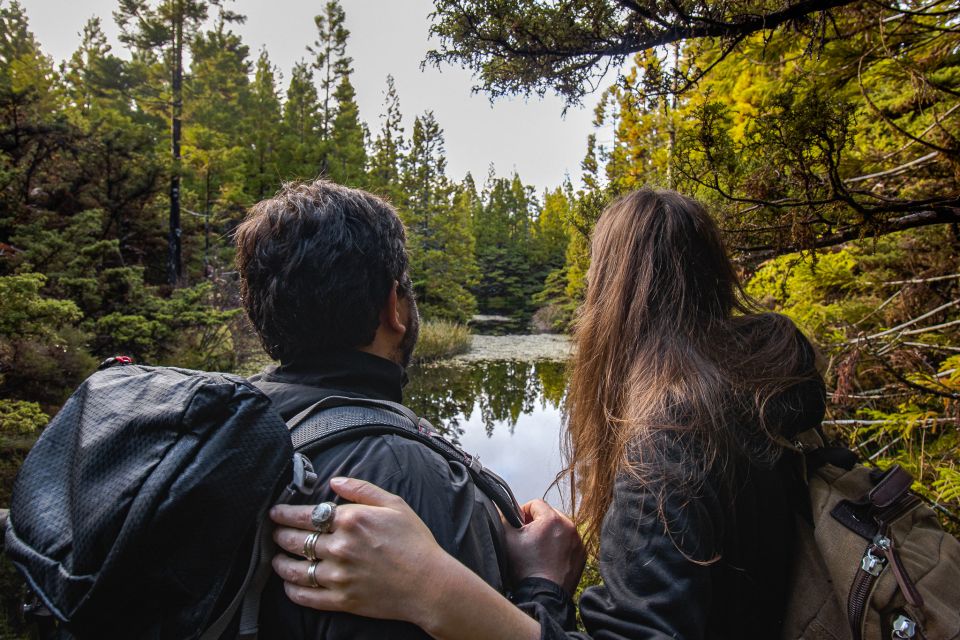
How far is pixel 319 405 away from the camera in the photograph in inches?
42.8

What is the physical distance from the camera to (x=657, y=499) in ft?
3.35

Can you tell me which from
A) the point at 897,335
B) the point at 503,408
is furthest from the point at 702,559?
the point at 503,408

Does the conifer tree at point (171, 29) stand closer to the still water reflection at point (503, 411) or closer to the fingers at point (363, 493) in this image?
the still water reflection at point (503, 411)

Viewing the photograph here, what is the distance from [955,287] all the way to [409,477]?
161 inches

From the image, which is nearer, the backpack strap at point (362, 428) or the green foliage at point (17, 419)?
the backpack strap at point (362, 428)

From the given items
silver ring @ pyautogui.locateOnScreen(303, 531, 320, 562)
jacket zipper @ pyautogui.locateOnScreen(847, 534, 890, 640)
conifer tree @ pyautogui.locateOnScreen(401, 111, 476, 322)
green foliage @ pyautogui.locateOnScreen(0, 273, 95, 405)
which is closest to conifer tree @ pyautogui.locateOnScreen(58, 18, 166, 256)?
green foliage @ pyautogui.locateOnScreen(0, 273, 95, 405)

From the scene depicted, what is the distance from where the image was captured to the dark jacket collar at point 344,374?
3.97 feet

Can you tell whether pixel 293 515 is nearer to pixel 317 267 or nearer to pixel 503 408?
pixel 317 267

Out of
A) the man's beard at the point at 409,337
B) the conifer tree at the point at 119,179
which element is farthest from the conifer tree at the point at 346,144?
the man's beard at the point at 409,337

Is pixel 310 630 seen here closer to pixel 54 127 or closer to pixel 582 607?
pixel 582 607

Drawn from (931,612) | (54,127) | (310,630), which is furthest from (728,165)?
(54,127)

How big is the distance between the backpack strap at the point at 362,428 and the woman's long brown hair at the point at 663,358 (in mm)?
334

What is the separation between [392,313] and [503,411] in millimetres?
11933

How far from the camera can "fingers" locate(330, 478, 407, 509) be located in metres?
0.89
